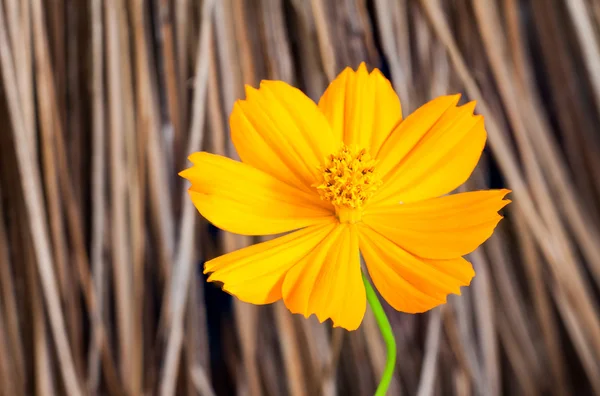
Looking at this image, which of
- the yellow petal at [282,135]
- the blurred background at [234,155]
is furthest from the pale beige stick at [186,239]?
the yellow petal at [282,135]

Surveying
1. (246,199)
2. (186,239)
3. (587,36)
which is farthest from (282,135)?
(587,36)

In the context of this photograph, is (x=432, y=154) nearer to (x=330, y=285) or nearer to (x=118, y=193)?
(x=330, y=285)

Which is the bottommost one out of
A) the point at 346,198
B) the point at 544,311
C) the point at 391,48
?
the point at 544,311

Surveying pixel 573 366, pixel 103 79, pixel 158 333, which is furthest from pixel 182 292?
pixel 573 366

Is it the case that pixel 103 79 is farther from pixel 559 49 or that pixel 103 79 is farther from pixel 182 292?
pixel 559 49

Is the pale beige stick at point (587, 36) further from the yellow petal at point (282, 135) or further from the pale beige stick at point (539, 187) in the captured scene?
the yellow petal at point (282, 135)

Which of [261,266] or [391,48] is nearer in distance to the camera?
[261,266]

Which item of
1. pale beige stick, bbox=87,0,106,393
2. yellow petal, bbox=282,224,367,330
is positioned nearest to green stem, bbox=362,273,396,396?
yellow petal, bbox=282,224,367,330

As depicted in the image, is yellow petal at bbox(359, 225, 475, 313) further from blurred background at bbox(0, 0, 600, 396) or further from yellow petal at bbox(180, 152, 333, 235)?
blurred background at bbox(0, 0, 600, 396)
